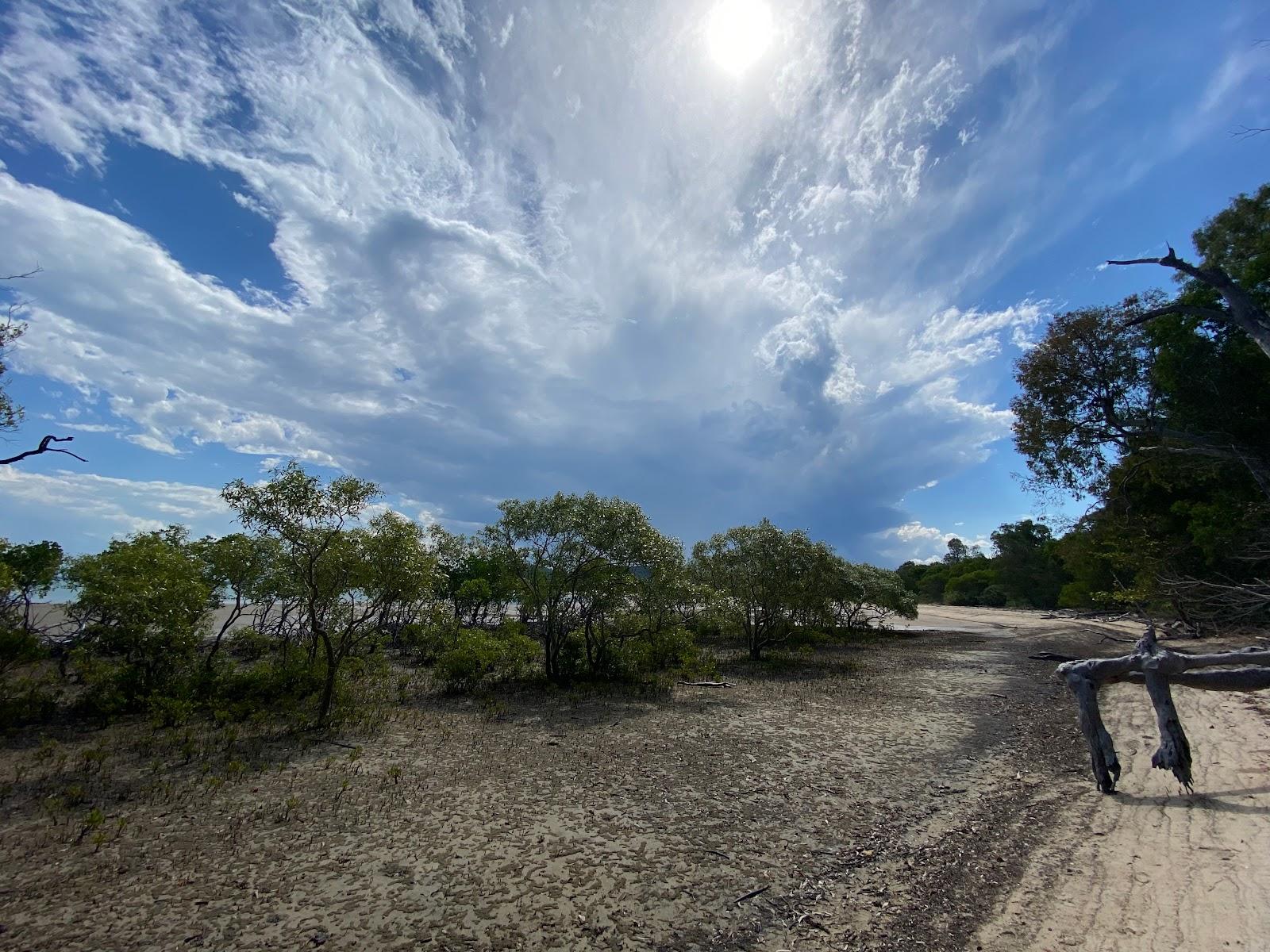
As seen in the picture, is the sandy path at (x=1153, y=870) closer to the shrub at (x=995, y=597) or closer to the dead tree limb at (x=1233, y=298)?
the dead tree limb at (x=1233, y=298)

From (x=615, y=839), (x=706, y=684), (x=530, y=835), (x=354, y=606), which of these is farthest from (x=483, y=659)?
(x=615, y=839)

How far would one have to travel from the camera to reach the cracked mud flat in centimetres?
567

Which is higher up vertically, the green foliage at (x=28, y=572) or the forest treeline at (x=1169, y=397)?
the forest treeline at (x=1169, y=397)

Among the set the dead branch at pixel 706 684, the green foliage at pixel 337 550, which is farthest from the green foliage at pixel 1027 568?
the green foliage at pixel 337 550

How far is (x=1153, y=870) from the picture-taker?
21.3 ft

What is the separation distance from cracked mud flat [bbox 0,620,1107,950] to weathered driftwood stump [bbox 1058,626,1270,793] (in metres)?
1.03

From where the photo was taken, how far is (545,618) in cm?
2153

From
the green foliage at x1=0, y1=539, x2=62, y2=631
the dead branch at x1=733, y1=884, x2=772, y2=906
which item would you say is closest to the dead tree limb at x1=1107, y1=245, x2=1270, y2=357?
the dead branch at x1=733, y1=884, x2=772, y2=906

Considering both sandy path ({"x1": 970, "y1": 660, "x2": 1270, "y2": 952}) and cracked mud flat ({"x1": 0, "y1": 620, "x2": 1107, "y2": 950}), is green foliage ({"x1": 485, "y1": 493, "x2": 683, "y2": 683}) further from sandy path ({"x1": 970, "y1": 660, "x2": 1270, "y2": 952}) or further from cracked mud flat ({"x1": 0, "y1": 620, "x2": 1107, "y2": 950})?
sandy path ({"x1": 970, "y1": 660, "x2": 1270, "y2": 952})

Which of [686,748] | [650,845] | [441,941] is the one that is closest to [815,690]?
[686,748]

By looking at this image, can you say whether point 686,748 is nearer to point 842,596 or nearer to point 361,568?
point 361,568

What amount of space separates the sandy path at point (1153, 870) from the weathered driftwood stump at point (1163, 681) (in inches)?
19.0

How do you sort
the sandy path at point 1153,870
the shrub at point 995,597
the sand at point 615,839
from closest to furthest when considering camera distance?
the sandy path at point 1153,870
the sand at point 615,839
the shrub at point 995,597

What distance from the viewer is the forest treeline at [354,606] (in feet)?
43.8
